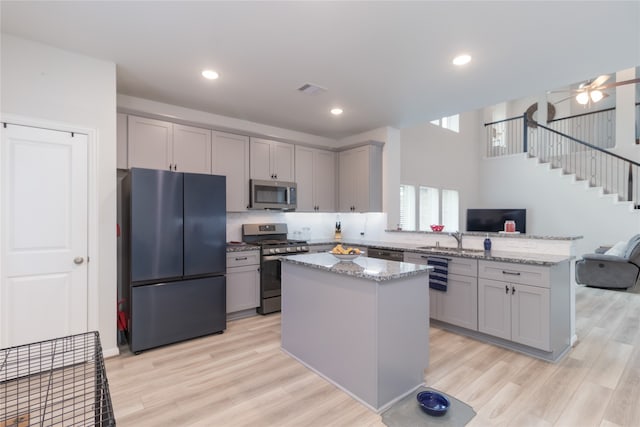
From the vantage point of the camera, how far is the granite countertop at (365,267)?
2211 mm

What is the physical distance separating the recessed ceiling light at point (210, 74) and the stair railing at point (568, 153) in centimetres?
745

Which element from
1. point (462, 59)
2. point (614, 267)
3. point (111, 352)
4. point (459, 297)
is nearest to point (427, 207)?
point (614, 267)

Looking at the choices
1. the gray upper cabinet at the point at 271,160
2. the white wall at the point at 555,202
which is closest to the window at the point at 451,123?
the white wall at the point at 555,202

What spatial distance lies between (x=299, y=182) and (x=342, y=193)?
0.81 meters

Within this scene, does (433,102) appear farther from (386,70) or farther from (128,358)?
(128,358)

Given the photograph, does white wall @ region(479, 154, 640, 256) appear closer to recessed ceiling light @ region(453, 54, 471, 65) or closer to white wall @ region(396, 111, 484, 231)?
white wall @ region(396, 111, 484, 231)

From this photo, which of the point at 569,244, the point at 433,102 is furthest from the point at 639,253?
the point at 433,102

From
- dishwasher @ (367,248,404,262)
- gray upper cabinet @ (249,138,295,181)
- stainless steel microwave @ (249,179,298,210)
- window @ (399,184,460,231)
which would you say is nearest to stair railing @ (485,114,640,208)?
window @ (399,184,460,231)

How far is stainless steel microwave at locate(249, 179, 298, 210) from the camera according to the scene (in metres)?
4.46

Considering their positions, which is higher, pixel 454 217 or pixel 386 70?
pixel 386 70

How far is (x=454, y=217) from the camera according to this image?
310 inches

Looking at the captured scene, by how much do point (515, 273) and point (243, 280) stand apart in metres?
3.00

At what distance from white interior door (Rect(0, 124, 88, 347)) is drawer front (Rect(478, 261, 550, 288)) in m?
3.79

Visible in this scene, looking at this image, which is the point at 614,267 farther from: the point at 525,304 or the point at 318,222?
the point at 318,222
